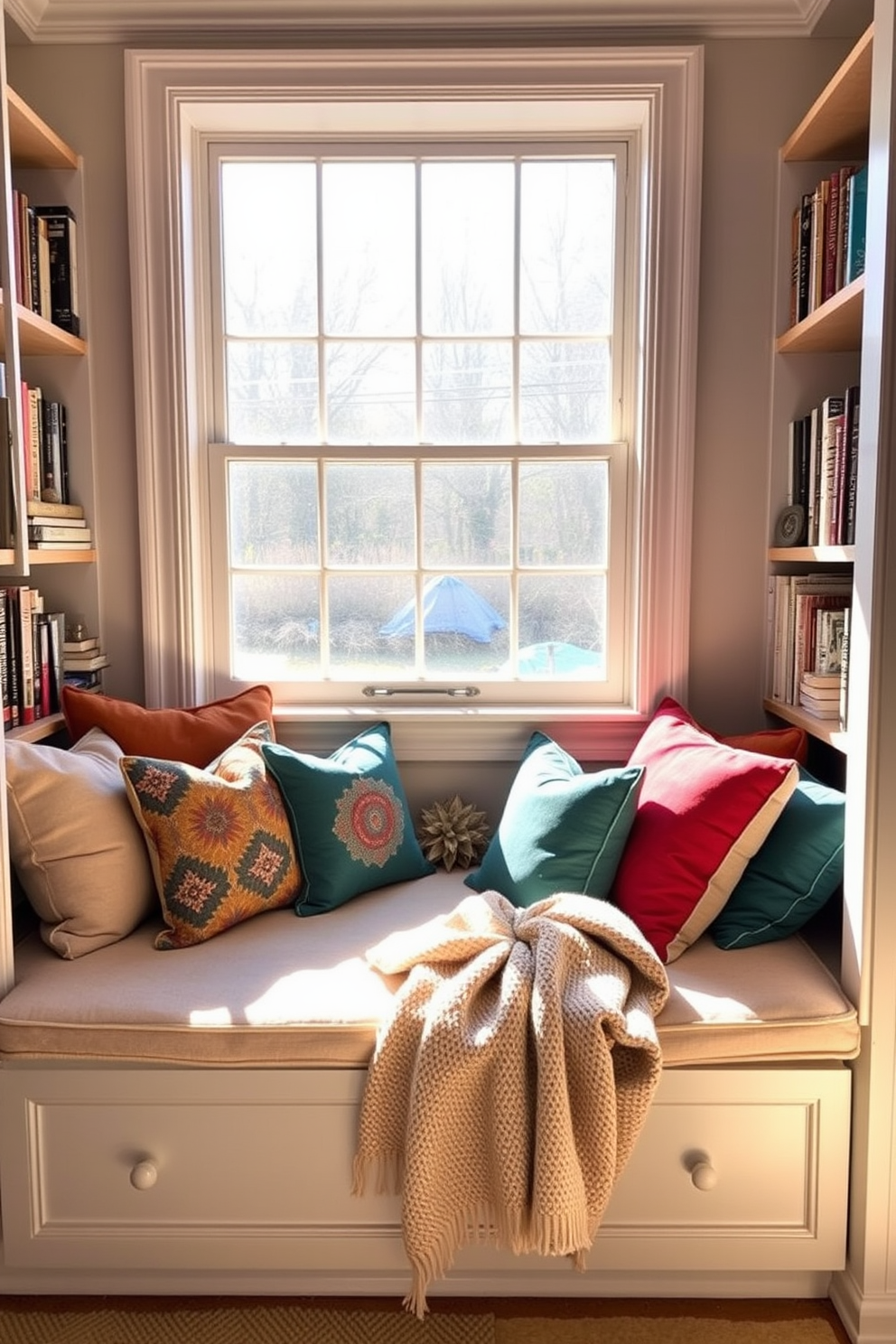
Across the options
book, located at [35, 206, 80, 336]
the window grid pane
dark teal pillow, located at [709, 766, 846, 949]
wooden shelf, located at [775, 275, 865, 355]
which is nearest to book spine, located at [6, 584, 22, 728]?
the window grid pane

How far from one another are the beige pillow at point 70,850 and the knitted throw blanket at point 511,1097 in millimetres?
668

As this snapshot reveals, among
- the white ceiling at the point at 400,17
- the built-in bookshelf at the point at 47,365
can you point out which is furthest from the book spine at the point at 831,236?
the built-in bookshelf at the point at 47,365

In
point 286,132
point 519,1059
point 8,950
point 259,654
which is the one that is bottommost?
point 519,1059

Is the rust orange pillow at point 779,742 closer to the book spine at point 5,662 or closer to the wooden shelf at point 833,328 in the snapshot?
the wooden shelf at point 833,328

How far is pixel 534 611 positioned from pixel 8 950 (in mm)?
1552

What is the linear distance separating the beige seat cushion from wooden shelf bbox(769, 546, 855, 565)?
0.84 meters

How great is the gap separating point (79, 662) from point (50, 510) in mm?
→ 387

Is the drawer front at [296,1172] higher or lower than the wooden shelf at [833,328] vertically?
lower

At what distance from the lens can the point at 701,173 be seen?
252 cm

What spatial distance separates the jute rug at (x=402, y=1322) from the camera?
1843mm

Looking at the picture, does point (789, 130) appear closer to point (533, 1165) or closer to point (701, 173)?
point (701, 173)

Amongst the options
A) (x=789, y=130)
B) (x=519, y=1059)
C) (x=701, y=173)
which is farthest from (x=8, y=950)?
(x=789, y=130)

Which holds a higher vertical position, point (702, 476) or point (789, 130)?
point (789, 130)

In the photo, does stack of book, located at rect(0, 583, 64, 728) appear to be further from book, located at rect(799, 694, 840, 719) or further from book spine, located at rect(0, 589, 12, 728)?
book, located at rect(799, 694, 840, 719)
